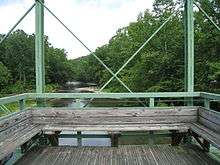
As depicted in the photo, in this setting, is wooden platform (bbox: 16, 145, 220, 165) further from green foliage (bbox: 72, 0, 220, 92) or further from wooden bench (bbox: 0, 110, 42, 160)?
green foliage (bbox: 72, 0, 220, 92)

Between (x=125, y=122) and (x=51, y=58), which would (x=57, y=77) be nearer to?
(x=51, y=58)

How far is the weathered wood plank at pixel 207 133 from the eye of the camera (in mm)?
4486

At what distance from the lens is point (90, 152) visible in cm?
550

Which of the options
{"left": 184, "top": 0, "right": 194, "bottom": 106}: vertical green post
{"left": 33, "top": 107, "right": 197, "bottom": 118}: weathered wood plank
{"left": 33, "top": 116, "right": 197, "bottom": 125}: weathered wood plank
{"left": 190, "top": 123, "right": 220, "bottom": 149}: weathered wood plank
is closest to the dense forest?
{"left": 184, "top": 0, "right": 194, "bottom": 106}: vertical green post

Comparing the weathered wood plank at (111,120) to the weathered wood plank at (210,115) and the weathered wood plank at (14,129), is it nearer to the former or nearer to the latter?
the weathered wood plank at (14,129)

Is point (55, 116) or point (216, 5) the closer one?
point (55, 116)

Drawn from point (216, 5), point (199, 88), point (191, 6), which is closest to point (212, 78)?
point (199, 88)

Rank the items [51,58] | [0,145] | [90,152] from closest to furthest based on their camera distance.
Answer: [0,145] → [90,152] → [51,58]

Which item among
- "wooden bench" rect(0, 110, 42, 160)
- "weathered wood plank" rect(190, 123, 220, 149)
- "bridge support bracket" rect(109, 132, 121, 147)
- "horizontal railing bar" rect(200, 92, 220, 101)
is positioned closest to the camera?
"wooden bench" rect(0, 110, 42, 160)

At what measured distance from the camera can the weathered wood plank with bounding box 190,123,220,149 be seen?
449 cm

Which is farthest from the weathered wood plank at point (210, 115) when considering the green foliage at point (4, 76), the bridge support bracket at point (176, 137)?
the green foliage at point (4, 76)

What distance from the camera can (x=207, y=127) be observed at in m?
5.52

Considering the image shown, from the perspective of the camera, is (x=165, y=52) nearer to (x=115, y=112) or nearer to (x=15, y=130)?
(x=115, y=112)

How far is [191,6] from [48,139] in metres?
3.08
